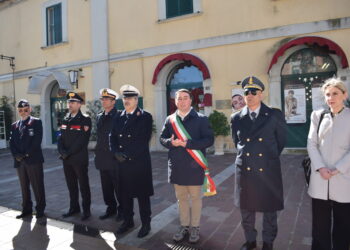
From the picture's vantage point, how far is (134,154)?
3.91m

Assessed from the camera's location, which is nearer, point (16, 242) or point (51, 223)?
point (16, 242)

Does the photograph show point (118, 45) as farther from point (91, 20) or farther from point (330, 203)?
point (330, 203)

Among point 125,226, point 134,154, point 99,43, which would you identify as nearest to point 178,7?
point 99,43

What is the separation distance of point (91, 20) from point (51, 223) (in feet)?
34.2

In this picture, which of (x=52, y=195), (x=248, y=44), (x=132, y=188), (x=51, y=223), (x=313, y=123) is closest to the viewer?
(x=313, y=123)

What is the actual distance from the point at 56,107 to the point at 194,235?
43.4 feet

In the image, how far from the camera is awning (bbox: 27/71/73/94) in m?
13.3

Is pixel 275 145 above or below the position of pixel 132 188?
above

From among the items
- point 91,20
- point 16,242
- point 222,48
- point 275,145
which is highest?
point 91,20

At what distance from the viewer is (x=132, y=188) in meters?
3.93

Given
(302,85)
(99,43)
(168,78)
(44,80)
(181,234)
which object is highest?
(99,43)

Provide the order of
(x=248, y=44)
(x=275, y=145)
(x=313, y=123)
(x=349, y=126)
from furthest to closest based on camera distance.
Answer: (x=248, y=44)
(x=275, y=145)
(x=313, y=123)
(x=349, y=126)

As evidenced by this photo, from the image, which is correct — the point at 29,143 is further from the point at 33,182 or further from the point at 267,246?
the point at 267,246

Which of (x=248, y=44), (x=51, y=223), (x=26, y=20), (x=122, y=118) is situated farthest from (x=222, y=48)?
(x=26, y=20)
